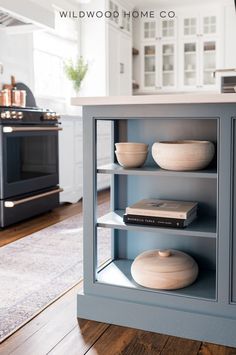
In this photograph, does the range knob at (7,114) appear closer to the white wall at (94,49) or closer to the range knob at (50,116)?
the range knob at (50,116)

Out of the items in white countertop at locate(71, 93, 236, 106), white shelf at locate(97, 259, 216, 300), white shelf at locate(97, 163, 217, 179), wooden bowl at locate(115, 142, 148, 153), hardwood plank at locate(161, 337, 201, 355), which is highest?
white countertop at locate(71, 93, 236, 106)

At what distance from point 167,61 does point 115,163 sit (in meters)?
4.97

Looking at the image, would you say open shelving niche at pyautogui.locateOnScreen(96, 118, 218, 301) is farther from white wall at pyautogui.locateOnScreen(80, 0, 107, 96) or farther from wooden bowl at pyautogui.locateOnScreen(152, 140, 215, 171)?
white wall at pyautogui.locateOnScreen(80, 0, 107, 96)

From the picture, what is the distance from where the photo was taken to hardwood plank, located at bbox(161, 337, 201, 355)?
152 cm

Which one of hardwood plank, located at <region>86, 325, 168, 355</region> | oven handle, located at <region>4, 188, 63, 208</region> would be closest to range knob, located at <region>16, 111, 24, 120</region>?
oven handle, located at <region>4, 188, 63, 208</region>

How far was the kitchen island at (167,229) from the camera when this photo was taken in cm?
157

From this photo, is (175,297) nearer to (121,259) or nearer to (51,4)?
(121,259)

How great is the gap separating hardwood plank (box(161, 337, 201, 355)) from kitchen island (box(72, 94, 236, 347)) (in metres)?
0.03

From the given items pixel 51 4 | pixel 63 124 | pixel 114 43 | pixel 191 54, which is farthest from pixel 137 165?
pixel 191 54

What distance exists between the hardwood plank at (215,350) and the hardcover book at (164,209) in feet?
1.53

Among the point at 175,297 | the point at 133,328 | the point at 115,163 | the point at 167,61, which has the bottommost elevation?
the point at 133,328

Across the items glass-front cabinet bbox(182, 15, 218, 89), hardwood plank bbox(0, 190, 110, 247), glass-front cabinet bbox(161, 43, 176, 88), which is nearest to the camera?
hardwood plank bbox(0, 190, 110, 247)

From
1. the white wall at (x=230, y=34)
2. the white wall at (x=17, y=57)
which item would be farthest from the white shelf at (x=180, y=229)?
the white wall at (x=230, y=34)

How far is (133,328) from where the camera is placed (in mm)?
1719
